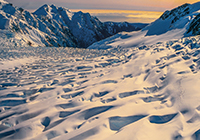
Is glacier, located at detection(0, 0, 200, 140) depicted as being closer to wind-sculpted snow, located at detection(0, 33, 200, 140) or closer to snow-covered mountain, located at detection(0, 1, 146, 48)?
wind-sculpted snow, located at detection(0, 33, 200, 140)

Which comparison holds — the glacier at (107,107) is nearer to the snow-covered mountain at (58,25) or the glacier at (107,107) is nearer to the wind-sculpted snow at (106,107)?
the wind-sculpted snow at (106,107)

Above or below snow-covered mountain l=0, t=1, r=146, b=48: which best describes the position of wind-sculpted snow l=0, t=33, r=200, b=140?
below

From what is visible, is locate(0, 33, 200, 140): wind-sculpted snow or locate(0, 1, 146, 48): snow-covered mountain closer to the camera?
locate(0, 33, 200, 140): wind-sculpted snow

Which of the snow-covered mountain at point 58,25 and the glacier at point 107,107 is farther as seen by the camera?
the snow-covered mountain at point 58,25

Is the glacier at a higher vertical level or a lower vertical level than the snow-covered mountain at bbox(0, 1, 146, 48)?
Answer: lower

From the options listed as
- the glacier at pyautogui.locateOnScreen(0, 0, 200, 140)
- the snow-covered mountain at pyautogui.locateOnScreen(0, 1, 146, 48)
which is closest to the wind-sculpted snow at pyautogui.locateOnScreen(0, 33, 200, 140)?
the glacier at pyautogui.locateOnScreen(0, 0, 200, 140)

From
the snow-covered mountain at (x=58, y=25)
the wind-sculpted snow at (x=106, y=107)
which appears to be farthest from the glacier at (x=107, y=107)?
the snow-covered mountain at (x=58, y=25)

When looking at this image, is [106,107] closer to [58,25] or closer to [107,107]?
[107,107]

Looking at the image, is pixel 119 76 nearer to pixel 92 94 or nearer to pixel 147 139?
pixel 92 94

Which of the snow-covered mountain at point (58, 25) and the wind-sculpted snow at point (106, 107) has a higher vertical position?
the snow-covered mountain at point (58, 25)

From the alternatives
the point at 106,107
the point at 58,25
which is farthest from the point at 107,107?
the point at 58,25

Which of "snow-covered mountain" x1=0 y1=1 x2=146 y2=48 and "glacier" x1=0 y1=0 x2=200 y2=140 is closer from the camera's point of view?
"glacier" x1=0 y1=0 x2=200 y2=140

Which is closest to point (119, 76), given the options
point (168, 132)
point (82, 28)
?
point (168, 132)

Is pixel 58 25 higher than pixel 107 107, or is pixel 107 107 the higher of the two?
pixel 58 25
